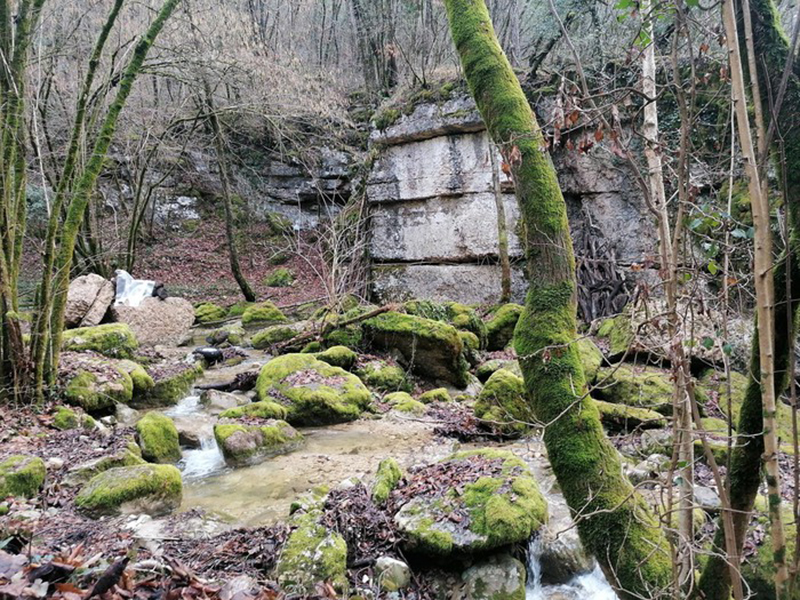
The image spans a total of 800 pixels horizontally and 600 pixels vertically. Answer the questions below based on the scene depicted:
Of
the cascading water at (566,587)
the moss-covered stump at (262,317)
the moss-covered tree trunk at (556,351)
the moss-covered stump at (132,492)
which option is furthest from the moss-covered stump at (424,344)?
the moss-covered tree trunk at (556,351)

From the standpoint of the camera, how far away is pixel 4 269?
4.89 metres

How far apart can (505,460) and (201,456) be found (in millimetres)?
3278

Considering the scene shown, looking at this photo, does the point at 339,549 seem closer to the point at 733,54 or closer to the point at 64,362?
the point at 733,54

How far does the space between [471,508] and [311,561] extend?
3.94 feet

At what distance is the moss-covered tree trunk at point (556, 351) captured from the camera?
88.9 inches

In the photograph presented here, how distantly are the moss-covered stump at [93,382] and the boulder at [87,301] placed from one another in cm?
326

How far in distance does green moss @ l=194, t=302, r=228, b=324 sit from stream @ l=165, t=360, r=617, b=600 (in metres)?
6.55

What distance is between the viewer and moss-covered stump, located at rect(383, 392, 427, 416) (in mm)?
6902

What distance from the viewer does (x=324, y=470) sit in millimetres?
4902

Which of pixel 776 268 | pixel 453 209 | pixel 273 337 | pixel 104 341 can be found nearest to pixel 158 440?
pixel 104 341

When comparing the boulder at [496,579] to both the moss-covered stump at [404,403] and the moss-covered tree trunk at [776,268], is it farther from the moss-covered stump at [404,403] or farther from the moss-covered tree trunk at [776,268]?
the moss-covered stump at [404,403]

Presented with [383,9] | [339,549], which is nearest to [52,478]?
[339,549]

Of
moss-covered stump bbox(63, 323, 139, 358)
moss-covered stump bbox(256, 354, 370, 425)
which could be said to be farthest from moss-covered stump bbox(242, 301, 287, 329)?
moss-covered stump bbox(256, 354, 370, 425)

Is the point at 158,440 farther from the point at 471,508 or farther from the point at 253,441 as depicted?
the point at 471,508
